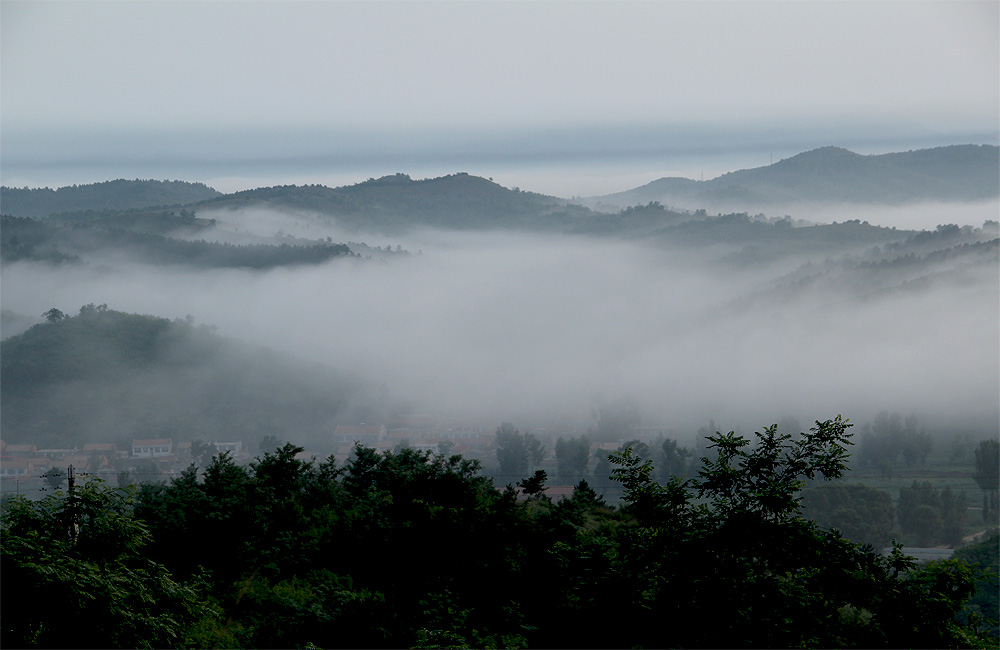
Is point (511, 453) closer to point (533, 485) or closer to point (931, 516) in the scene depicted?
point (931, 516)

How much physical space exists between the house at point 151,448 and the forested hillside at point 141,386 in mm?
5670

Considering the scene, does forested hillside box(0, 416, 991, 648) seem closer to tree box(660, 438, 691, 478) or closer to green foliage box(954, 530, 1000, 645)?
green foliage box(954, 530, 1000, 645)

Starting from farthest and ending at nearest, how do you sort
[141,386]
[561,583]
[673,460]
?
1. [141,386]
2. [673,460]
3. [561,583]

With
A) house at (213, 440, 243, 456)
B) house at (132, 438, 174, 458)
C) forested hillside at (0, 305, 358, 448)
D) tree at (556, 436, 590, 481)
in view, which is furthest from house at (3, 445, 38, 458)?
tree at (556, 436, 590, 481)

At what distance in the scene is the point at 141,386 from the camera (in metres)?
118

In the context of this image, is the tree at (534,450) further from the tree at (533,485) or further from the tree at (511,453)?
the tree at (533,485)

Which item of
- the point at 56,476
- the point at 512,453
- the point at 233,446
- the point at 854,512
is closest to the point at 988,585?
the point at 56,476

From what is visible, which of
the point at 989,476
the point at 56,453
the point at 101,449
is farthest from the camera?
the point at 101,449

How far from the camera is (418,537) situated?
47.0 ft

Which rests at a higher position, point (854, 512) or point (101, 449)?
point (854, 512)

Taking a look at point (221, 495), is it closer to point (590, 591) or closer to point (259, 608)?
point (259, 608)

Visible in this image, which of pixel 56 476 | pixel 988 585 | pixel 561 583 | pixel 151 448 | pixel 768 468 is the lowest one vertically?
pixel 151 448

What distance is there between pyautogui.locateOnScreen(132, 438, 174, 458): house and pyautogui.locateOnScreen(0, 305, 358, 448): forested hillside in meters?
5.67

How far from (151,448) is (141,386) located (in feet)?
61.7
